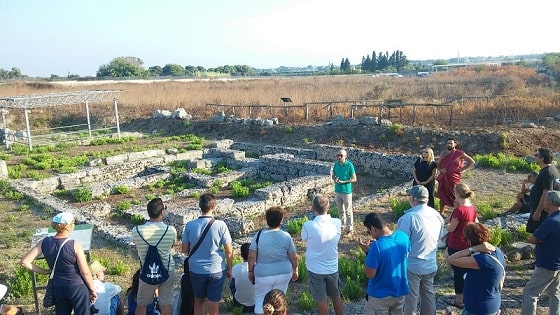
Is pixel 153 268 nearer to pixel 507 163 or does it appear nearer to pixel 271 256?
pixel 271 256

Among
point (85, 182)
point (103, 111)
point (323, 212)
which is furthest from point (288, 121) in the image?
point (323, 212)

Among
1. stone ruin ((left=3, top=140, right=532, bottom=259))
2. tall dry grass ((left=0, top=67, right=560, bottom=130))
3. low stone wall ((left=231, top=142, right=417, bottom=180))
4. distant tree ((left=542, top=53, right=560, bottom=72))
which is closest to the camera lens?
stone ruin ((left=3, top=140, right=532, bottom=259))

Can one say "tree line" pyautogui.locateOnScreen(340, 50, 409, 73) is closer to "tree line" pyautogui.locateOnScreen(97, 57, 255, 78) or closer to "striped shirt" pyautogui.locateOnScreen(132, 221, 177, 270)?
"tree line" pyautogui.locateOnScreen(97, 57, 255, 78)

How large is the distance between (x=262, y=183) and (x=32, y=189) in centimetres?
743

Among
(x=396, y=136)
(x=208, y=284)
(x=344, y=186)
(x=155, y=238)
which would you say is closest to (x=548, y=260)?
(x=208, y=284)

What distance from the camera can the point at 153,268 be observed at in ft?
17.3

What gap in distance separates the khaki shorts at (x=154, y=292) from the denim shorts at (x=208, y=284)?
0.28 metres

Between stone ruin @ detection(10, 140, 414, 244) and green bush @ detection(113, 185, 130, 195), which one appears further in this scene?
green bush @ detection(113, 185, 130, 195)

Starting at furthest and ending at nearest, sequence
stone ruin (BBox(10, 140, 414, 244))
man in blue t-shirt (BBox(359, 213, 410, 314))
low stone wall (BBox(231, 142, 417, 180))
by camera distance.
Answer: low stone wall (BBox(231, 142, 417, 180)), stone ruin (BBox(10, 140, 414, 244)), man in blue t-shirt (BBox(359, 213, 410, 314))

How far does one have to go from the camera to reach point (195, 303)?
570 cm

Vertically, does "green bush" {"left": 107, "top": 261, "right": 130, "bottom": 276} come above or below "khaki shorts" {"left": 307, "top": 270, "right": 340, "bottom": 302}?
below

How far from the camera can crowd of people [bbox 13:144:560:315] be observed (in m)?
4.70

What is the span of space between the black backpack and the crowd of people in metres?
0.01

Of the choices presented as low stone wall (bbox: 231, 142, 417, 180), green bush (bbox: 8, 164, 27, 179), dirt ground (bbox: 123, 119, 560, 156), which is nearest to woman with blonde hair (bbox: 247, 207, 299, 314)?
low stone wall (bbox: 231, 142, 417, 180)
